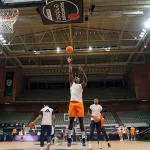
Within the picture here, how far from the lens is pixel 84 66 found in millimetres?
25812

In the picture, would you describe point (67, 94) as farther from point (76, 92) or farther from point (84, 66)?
point (76, 92)

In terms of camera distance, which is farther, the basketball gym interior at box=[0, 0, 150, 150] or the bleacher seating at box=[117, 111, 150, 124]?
the bleacher seating at box=[117, 111, 150, 124]

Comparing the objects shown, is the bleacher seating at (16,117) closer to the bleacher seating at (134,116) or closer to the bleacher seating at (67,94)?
the bleacher seating at (67,94)

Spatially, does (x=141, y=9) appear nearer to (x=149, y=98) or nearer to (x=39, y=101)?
(x=149, y=98)

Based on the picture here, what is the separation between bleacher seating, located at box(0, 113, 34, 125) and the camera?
81.1 ft

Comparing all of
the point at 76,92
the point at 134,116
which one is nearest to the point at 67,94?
the point at 134,116

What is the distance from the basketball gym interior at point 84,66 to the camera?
1639cm

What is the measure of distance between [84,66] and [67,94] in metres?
5.05

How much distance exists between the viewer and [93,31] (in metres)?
18.8

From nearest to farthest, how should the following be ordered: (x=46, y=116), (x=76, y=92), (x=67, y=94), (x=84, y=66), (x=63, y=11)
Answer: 1. (x=76, y=92)
2. (x=46, y=116)
3. (x=63, y=11)
4. (x=84, y=66)
5. (x=67, y=94)

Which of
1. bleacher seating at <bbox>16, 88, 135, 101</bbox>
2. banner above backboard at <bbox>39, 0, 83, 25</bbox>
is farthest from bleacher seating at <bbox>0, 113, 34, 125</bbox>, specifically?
banner above backboard at <bbox>39, 0, 83, 25</bbox>

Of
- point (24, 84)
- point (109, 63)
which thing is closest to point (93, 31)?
point (109, 63)

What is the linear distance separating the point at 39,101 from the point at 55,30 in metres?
11.8

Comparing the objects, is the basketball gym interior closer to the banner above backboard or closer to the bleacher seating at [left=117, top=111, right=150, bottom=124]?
the bleacher seating at [left=117, top=111, right=150, bottom=124]
